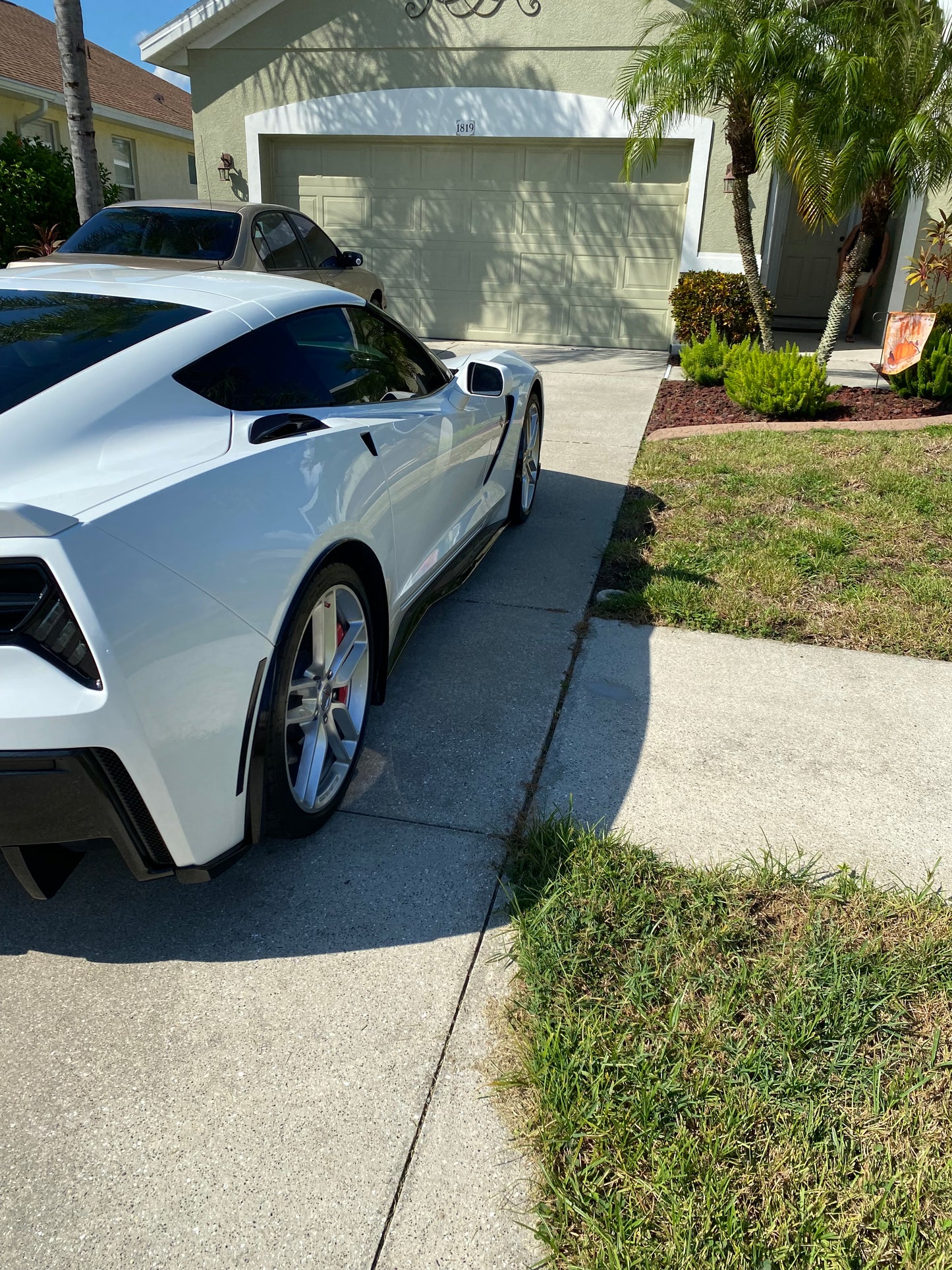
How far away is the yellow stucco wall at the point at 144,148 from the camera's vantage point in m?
19.0

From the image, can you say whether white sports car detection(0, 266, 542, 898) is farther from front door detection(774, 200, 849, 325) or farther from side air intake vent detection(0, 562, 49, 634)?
front door detection(774, 200, 849, 325)

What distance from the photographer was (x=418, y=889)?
9.18ft

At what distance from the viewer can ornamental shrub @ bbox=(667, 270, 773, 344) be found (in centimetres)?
1109

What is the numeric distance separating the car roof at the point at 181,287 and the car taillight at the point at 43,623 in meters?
1.31

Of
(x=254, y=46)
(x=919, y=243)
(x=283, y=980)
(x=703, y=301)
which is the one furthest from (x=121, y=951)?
(x=254, y=46)

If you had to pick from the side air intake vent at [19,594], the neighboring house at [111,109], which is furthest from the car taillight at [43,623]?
the neighboring house at [111,109]

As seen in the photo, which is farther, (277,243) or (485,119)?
(485,119)

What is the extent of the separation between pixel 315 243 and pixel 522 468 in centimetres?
518

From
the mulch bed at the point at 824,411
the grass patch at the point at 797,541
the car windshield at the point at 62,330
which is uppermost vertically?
the car windshield at the point at 62,330

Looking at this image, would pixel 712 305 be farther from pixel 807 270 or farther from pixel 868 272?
pixel 807 270

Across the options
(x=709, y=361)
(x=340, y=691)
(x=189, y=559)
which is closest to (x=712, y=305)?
(x=709, y=361)

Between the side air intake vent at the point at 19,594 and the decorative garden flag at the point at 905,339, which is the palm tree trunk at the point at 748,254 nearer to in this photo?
the decorative garden flag at the point at 905,339

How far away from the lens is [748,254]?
9383 millimetres

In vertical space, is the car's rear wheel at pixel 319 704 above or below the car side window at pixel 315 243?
below
